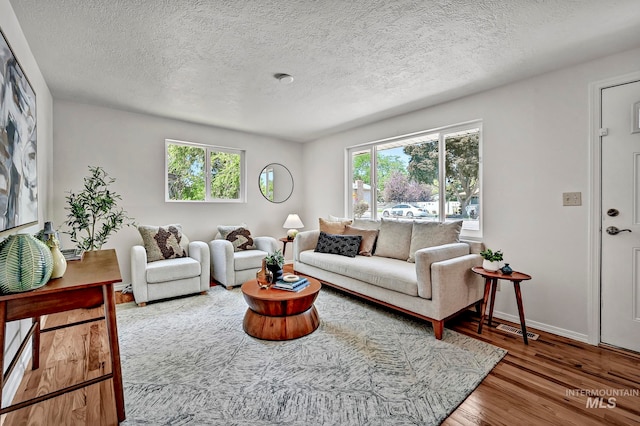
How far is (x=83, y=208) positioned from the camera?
3104mm

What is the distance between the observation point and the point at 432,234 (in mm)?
3125

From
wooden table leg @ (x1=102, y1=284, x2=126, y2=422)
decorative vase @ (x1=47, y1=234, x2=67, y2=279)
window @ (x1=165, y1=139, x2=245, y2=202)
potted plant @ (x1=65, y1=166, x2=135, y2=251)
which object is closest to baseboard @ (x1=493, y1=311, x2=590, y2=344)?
wooden table leg @ (x1=102, y1=284, x2=126, y2=422)

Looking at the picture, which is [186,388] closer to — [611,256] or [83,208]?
[83,208]

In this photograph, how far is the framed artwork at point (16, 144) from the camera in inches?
61.3

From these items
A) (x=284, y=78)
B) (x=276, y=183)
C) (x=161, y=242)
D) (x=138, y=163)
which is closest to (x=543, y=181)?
(x=284, y=78)

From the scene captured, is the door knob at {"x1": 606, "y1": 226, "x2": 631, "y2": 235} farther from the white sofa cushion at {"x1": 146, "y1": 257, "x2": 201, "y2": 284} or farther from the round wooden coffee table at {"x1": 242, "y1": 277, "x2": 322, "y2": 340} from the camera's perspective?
the white sofa cushion at {"x1": 146, "y1": 257, "x2": 201, "y2": 284}

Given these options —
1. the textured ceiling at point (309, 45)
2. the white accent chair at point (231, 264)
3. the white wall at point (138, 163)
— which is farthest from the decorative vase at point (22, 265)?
the white wall at point (138, 163)

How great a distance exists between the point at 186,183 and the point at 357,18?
10.9 ft

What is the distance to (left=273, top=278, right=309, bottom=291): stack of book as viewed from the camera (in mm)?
2484

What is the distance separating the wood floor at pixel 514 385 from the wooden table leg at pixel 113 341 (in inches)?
5.8

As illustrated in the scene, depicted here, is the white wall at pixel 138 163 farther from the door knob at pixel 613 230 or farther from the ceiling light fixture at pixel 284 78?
the door knob at pixel 613 230

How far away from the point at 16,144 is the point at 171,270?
1816 millimetres

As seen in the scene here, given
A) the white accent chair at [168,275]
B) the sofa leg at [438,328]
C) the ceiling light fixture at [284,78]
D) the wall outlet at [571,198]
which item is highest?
the ceiling light fixture at [284,78]

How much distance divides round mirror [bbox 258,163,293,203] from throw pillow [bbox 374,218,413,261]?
7.24 ft
